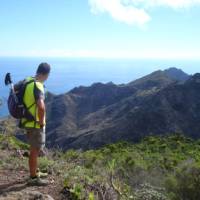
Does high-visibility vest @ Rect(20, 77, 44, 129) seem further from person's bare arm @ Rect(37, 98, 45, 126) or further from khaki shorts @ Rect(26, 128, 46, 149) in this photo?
khaki shorts @ Rect(26, 128, 46, 149)

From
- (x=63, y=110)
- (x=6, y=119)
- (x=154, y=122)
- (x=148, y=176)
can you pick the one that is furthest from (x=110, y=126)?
(x=6, y=119)

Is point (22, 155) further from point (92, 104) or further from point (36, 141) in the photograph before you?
point (92, 104)

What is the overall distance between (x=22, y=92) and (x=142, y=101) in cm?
6167

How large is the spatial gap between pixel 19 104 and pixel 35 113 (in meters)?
0.23

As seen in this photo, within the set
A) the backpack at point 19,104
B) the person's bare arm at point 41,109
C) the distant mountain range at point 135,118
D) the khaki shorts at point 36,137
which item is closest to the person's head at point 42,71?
the backpack at point 19,104

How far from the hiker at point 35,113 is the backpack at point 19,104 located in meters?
0.03

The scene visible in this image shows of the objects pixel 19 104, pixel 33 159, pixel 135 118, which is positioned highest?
pixel 19 104

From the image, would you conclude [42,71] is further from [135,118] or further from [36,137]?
[135,118]

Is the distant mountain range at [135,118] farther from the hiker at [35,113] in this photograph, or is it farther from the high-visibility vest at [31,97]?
the high-visibility vest at [31,97]

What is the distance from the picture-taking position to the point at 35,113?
5762 mm

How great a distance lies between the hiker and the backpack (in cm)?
3

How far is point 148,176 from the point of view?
17938 millimetres

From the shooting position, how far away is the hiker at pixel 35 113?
569 centimetres

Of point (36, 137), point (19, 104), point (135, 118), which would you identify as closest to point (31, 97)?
point (19, 104)
